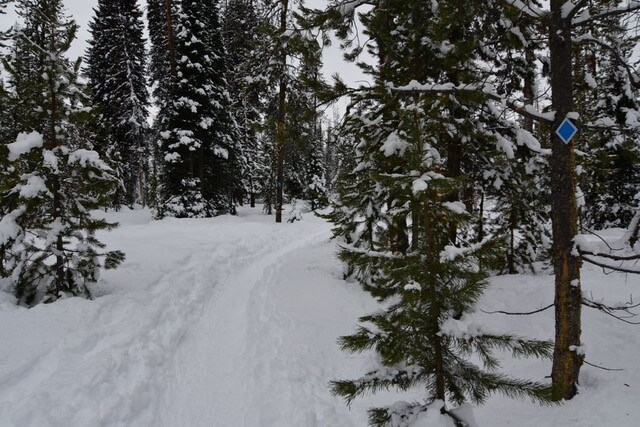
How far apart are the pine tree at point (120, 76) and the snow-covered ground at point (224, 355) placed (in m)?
23.2

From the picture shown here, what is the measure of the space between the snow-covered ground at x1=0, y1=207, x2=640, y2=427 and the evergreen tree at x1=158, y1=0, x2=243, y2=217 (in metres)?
12.6

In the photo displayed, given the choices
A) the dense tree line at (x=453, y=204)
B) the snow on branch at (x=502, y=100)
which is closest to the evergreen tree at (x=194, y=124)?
the dense tree line at (x=453, y=204)

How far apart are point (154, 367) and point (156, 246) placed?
7349mm

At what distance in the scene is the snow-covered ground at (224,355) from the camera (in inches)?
155

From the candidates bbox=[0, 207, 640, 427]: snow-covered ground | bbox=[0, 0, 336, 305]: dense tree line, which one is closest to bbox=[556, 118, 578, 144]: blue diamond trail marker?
bbox=[0, 207, 640, 427]: snow-covered ground

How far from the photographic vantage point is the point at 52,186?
6703 millimetres

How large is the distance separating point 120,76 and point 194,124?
1271cm

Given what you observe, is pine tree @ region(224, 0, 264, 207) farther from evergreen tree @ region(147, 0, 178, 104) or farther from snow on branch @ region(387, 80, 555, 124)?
snow on branch @ region(387, 80, 555, 124)

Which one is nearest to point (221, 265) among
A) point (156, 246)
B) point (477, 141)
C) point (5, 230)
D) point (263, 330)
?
point (156, 246)

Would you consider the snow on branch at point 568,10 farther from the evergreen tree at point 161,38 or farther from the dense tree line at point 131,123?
the evergreen tree at point 161,38

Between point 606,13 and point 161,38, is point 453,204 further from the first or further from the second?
point 161,38

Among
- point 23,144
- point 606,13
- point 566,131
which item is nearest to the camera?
point 606,13

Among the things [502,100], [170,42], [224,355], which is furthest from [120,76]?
[502,100]

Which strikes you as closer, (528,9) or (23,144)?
(528,9)
